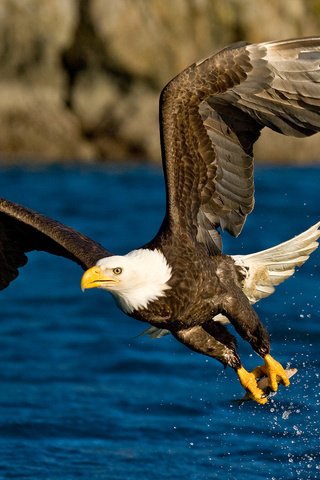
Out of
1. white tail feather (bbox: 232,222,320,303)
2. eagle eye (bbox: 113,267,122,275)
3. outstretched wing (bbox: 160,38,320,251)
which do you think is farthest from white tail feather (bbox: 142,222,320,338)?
eagle eye (bbox: 113,267,122,275)

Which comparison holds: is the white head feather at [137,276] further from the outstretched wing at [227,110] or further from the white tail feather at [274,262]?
→ the white tail feather at [274,262]

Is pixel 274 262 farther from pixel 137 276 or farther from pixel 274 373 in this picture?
pixel 137 276

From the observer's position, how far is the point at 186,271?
632cm

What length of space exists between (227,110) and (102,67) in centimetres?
1888

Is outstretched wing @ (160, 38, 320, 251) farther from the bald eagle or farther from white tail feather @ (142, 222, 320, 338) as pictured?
white tail feather @ (142, 222, 320, 338)

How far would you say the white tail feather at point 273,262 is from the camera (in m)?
6.94

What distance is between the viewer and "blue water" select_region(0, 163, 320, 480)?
7797 millimetres

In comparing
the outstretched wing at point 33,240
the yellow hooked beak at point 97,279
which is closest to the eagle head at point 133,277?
the yellow hooked beak at point 97,279

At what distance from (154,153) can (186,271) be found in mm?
17835

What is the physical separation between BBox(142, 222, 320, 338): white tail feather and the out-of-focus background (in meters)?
16.9

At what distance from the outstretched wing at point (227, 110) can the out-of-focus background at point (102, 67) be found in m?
17.4

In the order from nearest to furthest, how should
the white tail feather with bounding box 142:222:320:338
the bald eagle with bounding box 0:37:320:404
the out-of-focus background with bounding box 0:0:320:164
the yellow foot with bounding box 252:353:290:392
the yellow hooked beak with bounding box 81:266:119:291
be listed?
the yellow hooked beak with bounding box 81:266:119:291
the bald eagle with bounding box 0:37:320:404
the yellow foot with bounding box 252:353:290:392
the white tail feather with bounding box 142:222:320:338
the out-of-focus background with bounding box 0:0:320:164

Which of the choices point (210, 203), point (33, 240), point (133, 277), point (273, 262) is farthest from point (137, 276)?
point (33, 240)

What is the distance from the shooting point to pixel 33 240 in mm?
7348
